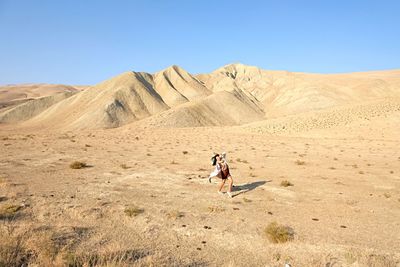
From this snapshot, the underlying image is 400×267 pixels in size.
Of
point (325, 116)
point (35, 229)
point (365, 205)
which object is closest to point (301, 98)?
point (325, 116)

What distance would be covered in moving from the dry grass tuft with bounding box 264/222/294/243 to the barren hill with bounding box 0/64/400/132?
3588 centimetres

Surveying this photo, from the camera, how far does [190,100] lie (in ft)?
285

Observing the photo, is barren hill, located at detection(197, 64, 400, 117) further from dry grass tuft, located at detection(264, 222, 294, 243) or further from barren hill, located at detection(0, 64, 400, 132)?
dry grass tuft, located at detection(264, 222, 294, 243)

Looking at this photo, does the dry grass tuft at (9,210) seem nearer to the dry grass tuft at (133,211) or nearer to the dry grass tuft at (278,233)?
the dry grass tuft at (133,211)

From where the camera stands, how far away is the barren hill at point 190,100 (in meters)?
62.5

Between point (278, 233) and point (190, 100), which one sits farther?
point (190, 100)

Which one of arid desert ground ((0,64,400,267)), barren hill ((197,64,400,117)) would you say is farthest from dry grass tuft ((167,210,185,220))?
barren hill ((197,64,400,117))

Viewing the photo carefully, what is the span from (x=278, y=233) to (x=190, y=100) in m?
79.7

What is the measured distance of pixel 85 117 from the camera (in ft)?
203

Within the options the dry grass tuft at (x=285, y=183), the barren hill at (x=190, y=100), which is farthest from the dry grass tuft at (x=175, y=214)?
the barren hill at (x=190, y=100)

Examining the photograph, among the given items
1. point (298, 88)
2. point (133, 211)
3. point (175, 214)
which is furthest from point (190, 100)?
point (175, 214)

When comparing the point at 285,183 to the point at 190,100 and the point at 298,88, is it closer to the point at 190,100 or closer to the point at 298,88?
the point at 190,100

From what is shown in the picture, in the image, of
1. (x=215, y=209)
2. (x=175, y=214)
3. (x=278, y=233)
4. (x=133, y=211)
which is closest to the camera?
(x=278, y=233)

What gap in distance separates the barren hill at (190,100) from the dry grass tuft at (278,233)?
35.9 metres
